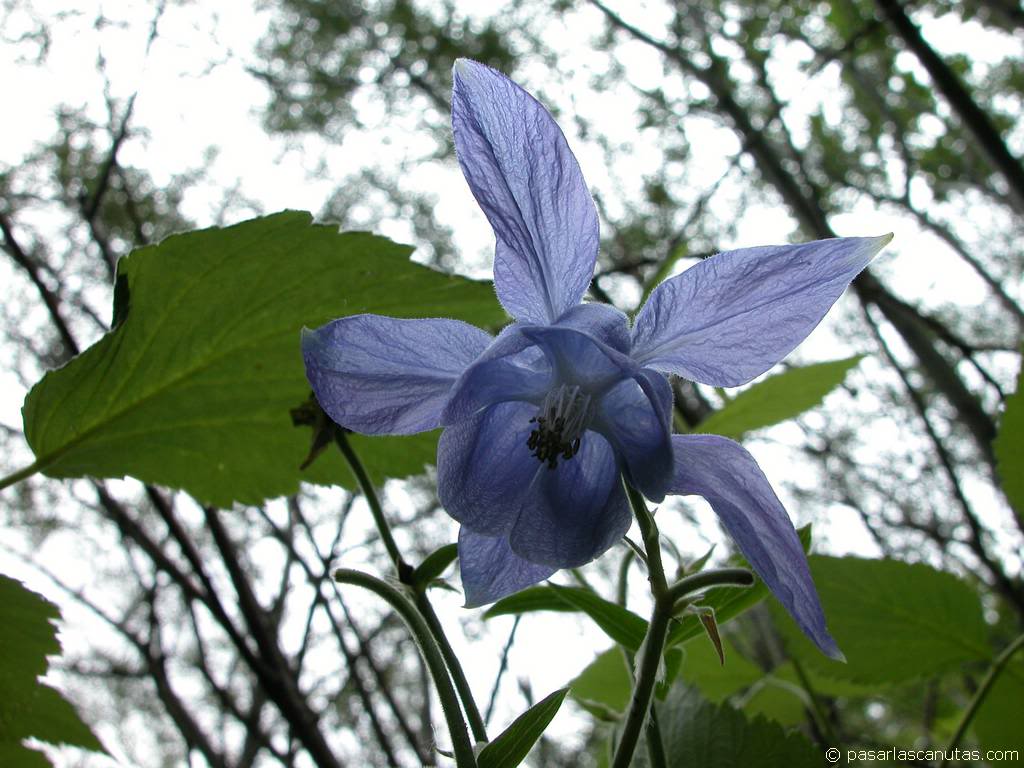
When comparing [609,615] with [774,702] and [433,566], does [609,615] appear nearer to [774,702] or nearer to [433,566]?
[433,566]

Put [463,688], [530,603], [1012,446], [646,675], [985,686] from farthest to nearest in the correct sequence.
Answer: [1012,446]
[985,686]
[530,603]
[463,688]
[646,675]

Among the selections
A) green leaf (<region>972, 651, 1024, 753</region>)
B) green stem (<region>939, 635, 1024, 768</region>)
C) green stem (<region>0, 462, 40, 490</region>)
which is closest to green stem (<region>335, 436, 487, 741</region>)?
green stem (<region>0, 462, 40, 490</region>)

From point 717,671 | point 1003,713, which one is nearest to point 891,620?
point 1003,713

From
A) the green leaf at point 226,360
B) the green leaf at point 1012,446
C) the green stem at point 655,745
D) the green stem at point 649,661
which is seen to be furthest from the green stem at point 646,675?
the green leaf at point 1012,446

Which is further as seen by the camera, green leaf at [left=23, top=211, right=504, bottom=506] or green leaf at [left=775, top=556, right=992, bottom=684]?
green leaf at [left=775, top=556, right=992, bottom=684]

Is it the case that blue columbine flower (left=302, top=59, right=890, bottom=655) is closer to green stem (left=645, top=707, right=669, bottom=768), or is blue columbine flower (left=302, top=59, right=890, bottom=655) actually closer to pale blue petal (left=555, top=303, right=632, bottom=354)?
pale blue petal (left=555, top=303, right=632, bottom=354)

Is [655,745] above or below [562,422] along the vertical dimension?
below

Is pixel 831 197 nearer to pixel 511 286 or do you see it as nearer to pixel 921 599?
pixel 921 599

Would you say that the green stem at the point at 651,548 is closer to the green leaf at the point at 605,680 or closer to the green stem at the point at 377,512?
the green stem at the point at 377,512
